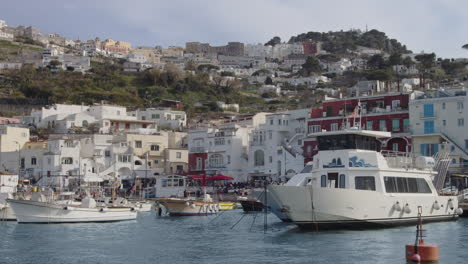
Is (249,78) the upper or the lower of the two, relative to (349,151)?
upper

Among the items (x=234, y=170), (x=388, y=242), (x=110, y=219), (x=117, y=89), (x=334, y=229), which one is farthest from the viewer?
(x=117, y=89)

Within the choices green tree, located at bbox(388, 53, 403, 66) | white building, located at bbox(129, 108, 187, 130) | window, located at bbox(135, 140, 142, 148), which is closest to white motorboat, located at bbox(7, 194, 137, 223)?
window, located at bbox(135, 140, 142, 148)

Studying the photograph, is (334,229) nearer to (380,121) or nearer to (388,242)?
(388,242)

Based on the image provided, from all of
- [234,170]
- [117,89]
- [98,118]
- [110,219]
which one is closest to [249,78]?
[117,89]

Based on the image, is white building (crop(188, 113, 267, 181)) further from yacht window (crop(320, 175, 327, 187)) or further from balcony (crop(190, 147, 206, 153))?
yacht window (crop(320, 175, 327, 187))

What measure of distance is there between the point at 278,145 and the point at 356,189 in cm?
4015

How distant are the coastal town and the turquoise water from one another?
1.14 meters

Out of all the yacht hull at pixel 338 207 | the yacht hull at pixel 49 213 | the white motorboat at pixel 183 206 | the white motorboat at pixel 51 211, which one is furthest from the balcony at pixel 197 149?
the yacht hull at pixel 338 207

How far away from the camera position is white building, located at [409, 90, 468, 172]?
6056 centimetres

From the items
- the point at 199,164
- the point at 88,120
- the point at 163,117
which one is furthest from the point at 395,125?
the point at 88,120

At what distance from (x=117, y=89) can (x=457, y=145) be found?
281ft

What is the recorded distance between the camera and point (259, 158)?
252 feet

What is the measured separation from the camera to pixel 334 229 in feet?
114

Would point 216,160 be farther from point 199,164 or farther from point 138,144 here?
point 138,144
